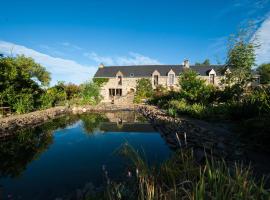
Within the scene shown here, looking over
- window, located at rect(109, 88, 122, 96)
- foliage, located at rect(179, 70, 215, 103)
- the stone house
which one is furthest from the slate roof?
foliage, located at rect(179, 70, 215, 103)

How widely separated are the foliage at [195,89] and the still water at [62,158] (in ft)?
23.1

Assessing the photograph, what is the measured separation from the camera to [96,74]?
1539 inches

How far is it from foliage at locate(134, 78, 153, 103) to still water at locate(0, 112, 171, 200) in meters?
19.2

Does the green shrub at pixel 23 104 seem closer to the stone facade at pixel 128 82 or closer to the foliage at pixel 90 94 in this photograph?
the foliage at pixel 90 94

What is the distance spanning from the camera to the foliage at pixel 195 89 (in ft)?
51.5

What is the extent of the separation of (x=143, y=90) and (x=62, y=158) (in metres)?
26.2

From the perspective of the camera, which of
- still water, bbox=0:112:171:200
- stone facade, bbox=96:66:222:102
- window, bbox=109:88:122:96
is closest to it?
still water, bbox=0:112:171:200

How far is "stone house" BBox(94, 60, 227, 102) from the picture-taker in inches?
1476

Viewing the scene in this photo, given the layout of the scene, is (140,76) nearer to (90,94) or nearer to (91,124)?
(90,94)

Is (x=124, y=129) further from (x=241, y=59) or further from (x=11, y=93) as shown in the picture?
(x=241, y=59)

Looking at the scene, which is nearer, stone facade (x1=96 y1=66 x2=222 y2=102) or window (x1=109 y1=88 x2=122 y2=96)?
stone facade (x1=96 y1=66 x2=222 y2=102)

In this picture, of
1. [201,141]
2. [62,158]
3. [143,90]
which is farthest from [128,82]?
[201,141]

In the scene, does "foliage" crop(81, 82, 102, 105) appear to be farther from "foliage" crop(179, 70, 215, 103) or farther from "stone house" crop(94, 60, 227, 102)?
"foliage" crop(179, 70, 215, 103)

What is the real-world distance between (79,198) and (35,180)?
6.61 feet
